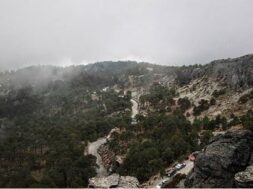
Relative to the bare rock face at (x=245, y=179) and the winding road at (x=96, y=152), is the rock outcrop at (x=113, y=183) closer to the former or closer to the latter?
the bare rock face at (x=245, y=179)

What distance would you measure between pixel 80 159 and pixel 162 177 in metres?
48.8

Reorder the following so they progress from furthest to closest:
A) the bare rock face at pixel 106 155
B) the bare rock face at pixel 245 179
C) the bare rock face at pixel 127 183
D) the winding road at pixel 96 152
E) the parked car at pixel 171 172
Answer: the bare rock face at pixel 106 155 → the winding road at pixel 96 152 → the parked car at pixel 171 172 → the bare rock face at pixel 127 183 → the bare rock face at pixel 245 179

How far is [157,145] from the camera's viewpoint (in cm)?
14038

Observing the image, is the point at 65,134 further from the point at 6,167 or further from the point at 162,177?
the point at 162,177

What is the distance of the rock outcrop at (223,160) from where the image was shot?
55281mm

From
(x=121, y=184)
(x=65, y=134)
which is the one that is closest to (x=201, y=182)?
(x=121, y=184)

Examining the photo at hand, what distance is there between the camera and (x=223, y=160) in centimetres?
5656

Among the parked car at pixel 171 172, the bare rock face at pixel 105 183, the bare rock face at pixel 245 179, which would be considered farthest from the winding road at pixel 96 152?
the bare rock face at pixel 245 179

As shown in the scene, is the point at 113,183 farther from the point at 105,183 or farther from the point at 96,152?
the point at 96,152

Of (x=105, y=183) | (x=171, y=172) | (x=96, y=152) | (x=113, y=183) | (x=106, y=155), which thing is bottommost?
(x=106, y=155)

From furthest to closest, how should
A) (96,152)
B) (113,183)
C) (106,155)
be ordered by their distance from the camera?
(96,152) → (106,155) → (113,183)

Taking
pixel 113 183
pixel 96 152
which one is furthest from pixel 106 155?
pixel 113 183

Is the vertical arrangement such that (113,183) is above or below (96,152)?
above

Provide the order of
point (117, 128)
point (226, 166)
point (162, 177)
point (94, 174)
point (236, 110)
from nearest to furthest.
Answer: point (226, 166)
point (162, 177)
point (94, 174)
point (236, 110)
point (117, 128)
